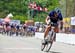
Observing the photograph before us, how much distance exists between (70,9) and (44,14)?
2763cm

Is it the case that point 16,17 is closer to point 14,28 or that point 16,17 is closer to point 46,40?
point 14,28

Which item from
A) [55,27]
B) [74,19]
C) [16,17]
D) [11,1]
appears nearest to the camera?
[55,27]

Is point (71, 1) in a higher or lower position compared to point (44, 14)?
higher

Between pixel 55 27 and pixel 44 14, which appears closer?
pixel 55 27

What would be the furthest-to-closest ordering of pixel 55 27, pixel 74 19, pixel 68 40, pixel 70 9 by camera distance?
pixel 70 9 → pixel 74 19 → pixel 68 40 → pixel 55 27

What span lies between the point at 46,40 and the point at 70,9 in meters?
36.9

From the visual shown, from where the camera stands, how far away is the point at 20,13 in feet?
328

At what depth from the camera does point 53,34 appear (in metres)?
15.4

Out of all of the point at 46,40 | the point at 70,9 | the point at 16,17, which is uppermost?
the point at 46,40

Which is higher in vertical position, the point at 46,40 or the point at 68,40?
the point at 46,40

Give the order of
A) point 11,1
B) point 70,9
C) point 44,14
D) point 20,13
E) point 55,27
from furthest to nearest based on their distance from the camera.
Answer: point 11,1, point 20,13, point 44,14, point 70,9, point 55,27

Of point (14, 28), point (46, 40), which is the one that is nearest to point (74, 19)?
point (14, 28)

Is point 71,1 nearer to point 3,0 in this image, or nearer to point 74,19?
point 74,19

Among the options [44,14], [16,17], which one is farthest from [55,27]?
[16,17]
